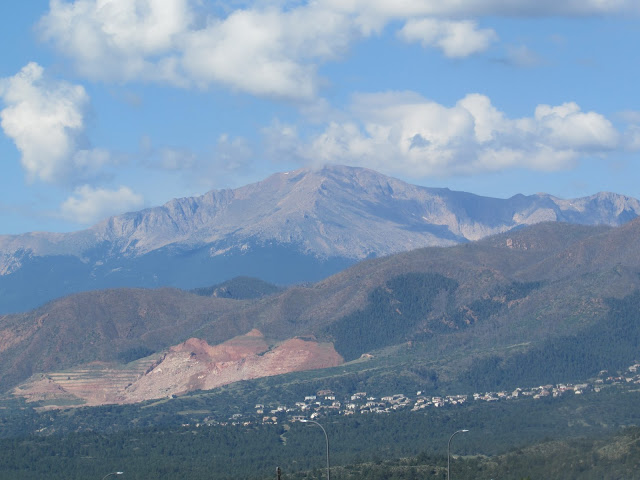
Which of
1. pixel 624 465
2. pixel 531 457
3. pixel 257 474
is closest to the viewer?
pixel 624 465

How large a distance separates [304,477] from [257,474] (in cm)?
2255

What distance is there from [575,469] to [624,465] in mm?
5753

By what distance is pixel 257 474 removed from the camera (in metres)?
188

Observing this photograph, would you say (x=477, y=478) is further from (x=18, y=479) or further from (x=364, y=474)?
(x=18, y=479)

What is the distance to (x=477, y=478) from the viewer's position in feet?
515

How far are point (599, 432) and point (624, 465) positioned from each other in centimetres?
4484

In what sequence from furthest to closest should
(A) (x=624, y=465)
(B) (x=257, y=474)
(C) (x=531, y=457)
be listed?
(B) (x=257, y=474), (C) (x=531, y=457), (A) (x=624, y=465)

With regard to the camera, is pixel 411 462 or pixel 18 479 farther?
pixel 18 479

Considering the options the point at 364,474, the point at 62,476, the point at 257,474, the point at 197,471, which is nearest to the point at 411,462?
the point at 364,474

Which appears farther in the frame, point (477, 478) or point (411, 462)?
point (411, 462)

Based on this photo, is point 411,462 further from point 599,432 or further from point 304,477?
point 599,432

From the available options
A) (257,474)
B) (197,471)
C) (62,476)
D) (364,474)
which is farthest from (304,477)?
(62,476)

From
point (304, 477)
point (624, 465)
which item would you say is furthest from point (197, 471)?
point (624, 465)

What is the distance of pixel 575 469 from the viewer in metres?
152
